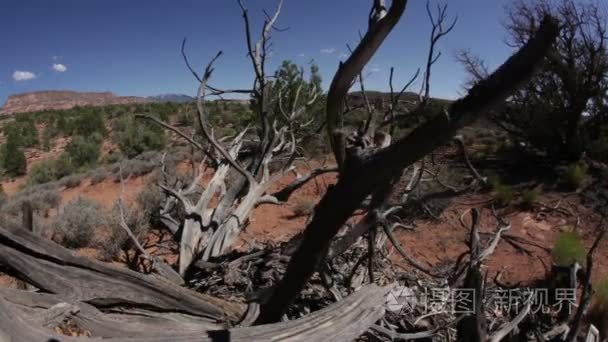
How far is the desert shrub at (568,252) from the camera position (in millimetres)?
5090

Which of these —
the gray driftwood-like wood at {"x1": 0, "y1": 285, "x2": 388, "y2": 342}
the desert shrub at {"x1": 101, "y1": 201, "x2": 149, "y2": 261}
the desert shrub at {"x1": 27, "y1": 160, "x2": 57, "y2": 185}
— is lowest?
the desert shrub at {"x1": 27, "y1": 160, "x2": 57, "y2": 185}

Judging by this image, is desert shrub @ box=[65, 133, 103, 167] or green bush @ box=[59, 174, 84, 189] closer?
green bush @ box=[59, 174, 84, 189]

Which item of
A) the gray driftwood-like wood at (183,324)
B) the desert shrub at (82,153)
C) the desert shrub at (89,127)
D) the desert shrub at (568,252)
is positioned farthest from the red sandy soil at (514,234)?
the desert shrub at (89,127)

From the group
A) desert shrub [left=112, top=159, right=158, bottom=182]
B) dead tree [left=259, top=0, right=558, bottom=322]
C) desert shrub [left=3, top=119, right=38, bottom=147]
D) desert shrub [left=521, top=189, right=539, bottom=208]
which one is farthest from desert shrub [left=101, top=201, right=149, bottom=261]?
desert shrub [left=3, top=119, right=38, bottom=147]

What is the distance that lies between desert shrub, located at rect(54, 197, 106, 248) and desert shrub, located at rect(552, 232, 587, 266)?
22.8 ft

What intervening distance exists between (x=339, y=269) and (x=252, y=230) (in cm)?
452

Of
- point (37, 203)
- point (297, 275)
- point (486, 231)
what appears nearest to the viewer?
point (297, 275)

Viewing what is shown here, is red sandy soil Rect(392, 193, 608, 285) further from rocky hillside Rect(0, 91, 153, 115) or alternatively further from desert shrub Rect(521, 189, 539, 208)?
rocky hillside Rect(0, 91, 153, 115)

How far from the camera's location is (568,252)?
17.0 feet

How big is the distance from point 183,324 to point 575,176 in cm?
905

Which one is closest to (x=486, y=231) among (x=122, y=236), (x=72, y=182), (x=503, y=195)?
(x=503, y=195)

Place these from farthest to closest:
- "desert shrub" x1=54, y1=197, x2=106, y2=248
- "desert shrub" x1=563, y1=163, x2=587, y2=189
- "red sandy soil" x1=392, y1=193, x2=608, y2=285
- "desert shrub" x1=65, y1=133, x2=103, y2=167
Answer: "desert shrub" x1=65, y1=133, x2=103, y2=167 < "desert shrub" x1=563, y1=163, x2=587, y2=189 < "desert shrub" x1=54, y1=197, x2=106, y2=248 < "red sandy soil" x1=392, y1=193, x2=608, y2=285

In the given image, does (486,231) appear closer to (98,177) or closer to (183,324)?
(183,324)

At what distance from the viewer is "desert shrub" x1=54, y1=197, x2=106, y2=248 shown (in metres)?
7.16
